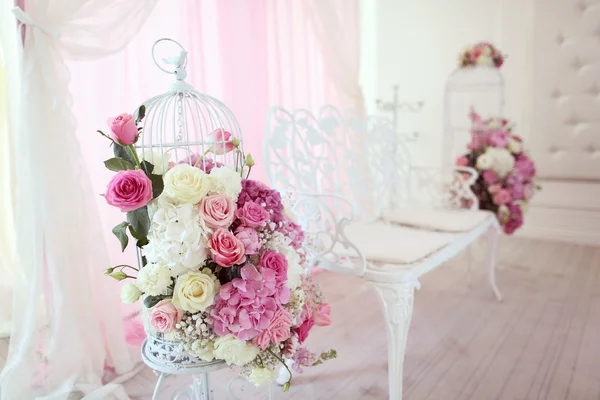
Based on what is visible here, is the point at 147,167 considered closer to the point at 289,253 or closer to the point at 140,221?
the point at 140,221

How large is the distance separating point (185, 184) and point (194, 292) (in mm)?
247

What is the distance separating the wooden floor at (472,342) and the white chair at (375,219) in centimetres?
16

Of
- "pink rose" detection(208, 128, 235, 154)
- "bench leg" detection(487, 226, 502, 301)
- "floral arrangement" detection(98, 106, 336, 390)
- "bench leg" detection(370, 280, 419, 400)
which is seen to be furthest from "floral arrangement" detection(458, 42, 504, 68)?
"floral arrangement" detection(98, 106, 336, 390)

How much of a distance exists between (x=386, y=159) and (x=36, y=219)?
1.81 meters

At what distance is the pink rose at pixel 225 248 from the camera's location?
1.05 metres

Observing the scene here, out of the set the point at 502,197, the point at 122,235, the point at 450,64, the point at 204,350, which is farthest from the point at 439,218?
the point at 450,64

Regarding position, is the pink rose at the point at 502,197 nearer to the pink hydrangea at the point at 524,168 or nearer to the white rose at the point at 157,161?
the pink hydrangea at the point at 524,168

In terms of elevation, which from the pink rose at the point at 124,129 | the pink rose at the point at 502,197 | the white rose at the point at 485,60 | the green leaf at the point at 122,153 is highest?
the white rose at the point at 485,60

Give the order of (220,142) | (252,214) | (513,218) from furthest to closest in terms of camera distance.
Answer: (513,218), (220,142), (252,214)

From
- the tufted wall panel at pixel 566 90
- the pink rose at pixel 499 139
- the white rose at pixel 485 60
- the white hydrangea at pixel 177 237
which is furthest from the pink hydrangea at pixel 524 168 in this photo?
the white hydrangea at pixel 177 237

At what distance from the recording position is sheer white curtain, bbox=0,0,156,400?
163cm

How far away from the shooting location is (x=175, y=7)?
2.18m

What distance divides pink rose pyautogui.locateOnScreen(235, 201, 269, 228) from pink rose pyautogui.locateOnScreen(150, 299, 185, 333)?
10.4 inches

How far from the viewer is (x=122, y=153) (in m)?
1.13
